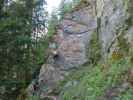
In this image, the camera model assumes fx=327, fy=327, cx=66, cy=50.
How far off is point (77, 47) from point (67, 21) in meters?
1.67

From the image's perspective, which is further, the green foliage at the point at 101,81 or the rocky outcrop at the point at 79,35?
the rocky outcrop at the point at 79,35

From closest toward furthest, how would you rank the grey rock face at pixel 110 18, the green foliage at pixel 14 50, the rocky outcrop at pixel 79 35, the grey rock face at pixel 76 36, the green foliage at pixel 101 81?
the green foliage at pixel 101 81
the grey rock face at pixel 110 18
the rocky outcrop at pixel 79 35
the grey rock face at pixel 76 36
the green foliage at pixel 14 50

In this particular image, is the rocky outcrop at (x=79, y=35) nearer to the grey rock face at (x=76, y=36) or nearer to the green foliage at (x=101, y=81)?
the grey rock face at (x=76, y=36)

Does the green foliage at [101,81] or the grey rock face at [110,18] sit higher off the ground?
the grey rock face at [110,18]

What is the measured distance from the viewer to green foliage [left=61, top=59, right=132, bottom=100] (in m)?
8.52

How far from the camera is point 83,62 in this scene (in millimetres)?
12930

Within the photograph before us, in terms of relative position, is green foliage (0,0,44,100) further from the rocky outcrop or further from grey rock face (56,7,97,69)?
grey rock face (56,7,97,69)

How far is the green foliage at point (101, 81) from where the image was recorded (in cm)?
852

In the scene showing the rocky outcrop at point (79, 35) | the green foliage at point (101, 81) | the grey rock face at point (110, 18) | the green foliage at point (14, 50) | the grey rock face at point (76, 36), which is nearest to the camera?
the green foliage at point (101, 81)

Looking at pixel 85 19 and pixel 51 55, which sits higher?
pixel 85 19

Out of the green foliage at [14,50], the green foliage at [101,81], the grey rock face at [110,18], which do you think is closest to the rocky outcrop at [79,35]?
the grey rock face at [110,18]

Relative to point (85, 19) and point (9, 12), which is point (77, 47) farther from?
point (9, 12)

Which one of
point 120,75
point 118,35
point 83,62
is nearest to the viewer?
point 120,75

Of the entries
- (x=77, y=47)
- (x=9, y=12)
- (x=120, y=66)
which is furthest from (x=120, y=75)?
(x=9, y=12)
